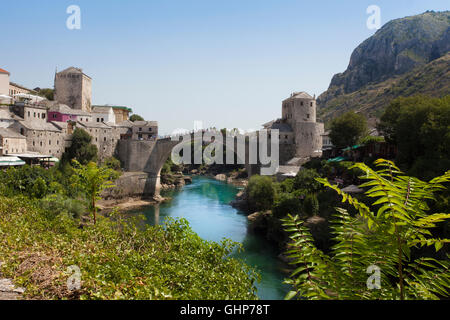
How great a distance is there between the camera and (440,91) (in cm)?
4412

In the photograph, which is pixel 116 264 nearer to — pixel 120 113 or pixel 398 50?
pixel 120 113

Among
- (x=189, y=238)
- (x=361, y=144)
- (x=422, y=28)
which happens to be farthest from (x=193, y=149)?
(x=422, y=28)

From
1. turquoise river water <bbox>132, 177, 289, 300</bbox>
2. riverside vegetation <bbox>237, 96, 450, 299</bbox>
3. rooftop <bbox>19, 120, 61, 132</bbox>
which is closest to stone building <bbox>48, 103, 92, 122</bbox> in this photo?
rooftop <bbox>19, 120, 61, 132</bbox>

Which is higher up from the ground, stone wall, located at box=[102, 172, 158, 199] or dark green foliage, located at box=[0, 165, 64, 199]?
dark green foliage, located at box=[0, 165, 64, 199]

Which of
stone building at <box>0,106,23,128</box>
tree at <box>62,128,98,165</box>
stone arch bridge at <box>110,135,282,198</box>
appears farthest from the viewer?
stone arch bridge at <box>110,135,282,198</box>

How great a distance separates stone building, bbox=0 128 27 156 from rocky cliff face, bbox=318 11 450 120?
66.7 metres

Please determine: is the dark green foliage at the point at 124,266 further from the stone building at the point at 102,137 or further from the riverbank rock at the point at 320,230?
the stone building at the point at 102,137

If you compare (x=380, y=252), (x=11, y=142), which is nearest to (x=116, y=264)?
(x=380, y=252)

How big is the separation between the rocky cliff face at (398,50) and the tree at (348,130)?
52.1 meters

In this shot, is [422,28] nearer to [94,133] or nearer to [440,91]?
[440,91]

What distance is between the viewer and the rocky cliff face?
226 feet

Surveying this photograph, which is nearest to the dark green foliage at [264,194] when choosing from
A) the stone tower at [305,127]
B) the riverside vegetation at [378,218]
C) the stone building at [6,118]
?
the riverside vegetation at [378,218]

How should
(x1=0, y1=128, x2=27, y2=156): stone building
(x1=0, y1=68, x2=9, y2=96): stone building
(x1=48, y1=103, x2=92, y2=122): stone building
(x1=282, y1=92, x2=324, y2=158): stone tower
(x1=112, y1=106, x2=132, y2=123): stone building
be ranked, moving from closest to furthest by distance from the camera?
(x1=0, y1=128, x2=27, y2=156): stone building → (x1=282, y1=92, x2=324, y2=158): stone tower → (x1=48, y1=103, x2=92, y2=122): stone building → (x1=0, y1=68, x2=9, y2=96): stone building → (x1=112, y1=106, x2=132, y2=123): stone building

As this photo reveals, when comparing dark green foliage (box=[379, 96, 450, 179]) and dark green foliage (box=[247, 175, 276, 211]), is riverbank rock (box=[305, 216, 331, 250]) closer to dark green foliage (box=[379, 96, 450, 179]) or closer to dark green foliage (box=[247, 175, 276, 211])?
dark green foliage (box=[379, 96, 450, 179])
